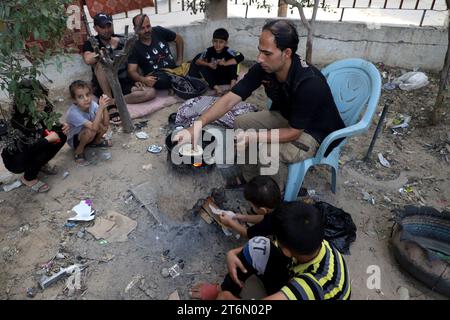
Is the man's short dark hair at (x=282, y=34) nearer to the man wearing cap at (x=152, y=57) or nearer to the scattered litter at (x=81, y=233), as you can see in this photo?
the scattered litter at (x=81, y=233)

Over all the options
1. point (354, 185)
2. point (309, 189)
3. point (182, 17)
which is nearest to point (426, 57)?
point (354, 185)

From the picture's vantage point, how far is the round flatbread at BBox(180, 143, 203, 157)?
132 inches

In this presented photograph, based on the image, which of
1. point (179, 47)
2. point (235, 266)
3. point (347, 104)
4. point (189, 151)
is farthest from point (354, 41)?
point (235, 266)

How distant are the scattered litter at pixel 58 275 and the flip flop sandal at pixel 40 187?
3.54ft

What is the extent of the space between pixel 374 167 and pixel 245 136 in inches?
73.6

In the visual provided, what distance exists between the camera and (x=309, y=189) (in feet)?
12.1

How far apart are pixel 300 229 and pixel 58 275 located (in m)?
1.99

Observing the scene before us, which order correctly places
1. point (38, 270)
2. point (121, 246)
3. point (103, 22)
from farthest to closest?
point (103, 22) < point (121, 246) < point (38, 270)

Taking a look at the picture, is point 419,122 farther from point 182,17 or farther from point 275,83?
point 182,17

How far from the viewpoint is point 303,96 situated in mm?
2877

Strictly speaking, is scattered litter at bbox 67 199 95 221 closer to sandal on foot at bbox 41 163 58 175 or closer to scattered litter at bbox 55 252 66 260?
scattered litter at bbox 55 252 66 260

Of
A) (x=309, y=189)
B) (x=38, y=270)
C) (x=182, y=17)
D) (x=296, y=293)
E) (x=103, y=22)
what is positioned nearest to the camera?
(x=296, y=293)

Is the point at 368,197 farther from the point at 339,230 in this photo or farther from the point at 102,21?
the point at 102,21

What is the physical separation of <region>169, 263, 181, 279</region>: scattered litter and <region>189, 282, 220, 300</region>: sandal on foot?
0.62 ft
